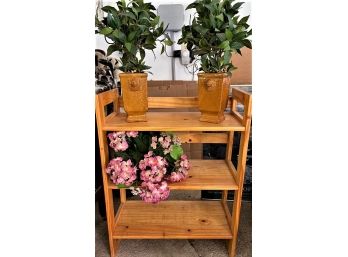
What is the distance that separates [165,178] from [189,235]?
28cm

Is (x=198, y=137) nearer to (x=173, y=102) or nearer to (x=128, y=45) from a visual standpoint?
(x=173, y=102)

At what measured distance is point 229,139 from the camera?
54.4 inches

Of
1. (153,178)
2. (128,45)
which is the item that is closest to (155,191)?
(153,178)

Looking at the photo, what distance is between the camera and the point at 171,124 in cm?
113

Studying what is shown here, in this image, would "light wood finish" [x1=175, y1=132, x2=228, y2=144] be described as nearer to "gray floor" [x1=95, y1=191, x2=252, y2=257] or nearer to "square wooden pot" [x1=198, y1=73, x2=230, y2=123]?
"square wooden pot" [x1=198, y1=73, x2=230, y2=123]

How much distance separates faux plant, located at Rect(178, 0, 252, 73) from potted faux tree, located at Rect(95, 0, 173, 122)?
135mm

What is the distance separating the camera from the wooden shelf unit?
43.7 inches

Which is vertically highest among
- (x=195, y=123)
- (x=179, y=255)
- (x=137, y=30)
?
(x=137, y=30)

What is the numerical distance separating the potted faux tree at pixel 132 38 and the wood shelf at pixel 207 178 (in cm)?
34

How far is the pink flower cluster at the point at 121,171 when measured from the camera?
1.13 metres

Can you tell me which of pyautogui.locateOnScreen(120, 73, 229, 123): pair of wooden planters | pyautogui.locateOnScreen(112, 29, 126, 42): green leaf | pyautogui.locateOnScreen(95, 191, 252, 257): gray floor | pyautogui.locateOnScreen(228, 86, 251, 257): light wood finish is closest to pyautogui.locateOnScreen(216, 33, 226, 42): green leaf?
pyautogui.locateOnScreen(120, 73, 229, 123): pair of wooden planters
